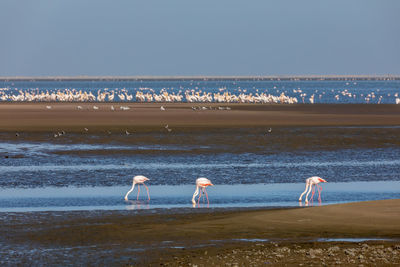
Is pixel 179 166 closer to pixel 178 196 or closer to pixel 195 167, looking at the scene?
pixel 195 167

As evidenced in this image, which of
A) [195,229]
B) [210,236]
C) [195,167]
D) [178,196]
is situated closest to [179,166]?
[195,167]

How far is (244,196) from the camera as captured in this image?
17.4 meters

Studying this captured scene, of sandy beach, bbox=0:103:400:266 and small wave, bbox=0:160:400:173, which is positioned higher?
small wave, bbox=0:160:400:173

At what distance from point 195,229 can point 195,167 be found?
9660 mm

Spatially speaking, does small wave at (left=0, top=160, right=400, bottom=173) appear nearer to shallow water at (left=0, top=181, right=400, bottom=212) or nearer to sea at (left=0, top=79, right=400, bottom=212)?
sea at (left=0, top=79, right=400, bottom=212)

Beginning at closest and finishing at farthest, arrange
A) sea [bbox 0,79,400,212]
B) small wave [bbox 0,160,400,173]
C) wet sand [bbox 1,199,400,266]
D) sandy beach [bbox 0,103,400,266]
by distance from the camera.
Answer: sandy beach [bbox 0,103,400,266] → wet sand [bbox 1,199,400,266] → sea [bbox 0,79,400,212] → small wave [bbox 0,160,400,173]

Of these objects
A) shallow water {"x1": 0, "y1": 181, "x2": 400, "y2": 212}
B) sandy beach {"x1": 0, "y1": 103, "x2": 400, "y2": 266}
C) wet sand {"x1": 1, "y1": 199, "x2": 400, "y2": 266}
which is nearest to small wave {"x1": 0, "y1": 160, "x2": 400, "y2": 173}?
shallow water {"x1": 0, "y1": 181, "x2": 400, "y2": 212}

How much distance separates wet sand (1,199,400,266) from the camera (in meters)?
11.5

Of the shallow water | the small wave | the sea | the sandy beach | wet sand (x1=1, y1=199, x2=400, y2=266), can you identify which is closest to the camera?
the sandy beach

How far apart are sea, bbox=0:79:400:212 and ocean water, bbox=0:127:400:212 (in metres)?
0.03

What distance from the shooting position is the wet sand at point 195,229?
37.7ft

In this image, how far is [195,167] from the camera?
22.8 meters

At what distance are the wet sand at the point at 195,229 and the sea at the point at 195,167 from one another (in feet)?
4.57

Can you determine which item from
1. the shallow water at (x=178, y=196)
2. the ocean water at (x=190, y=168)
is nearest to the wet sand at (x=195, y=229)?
the shallow water at (x=178, y=196)
